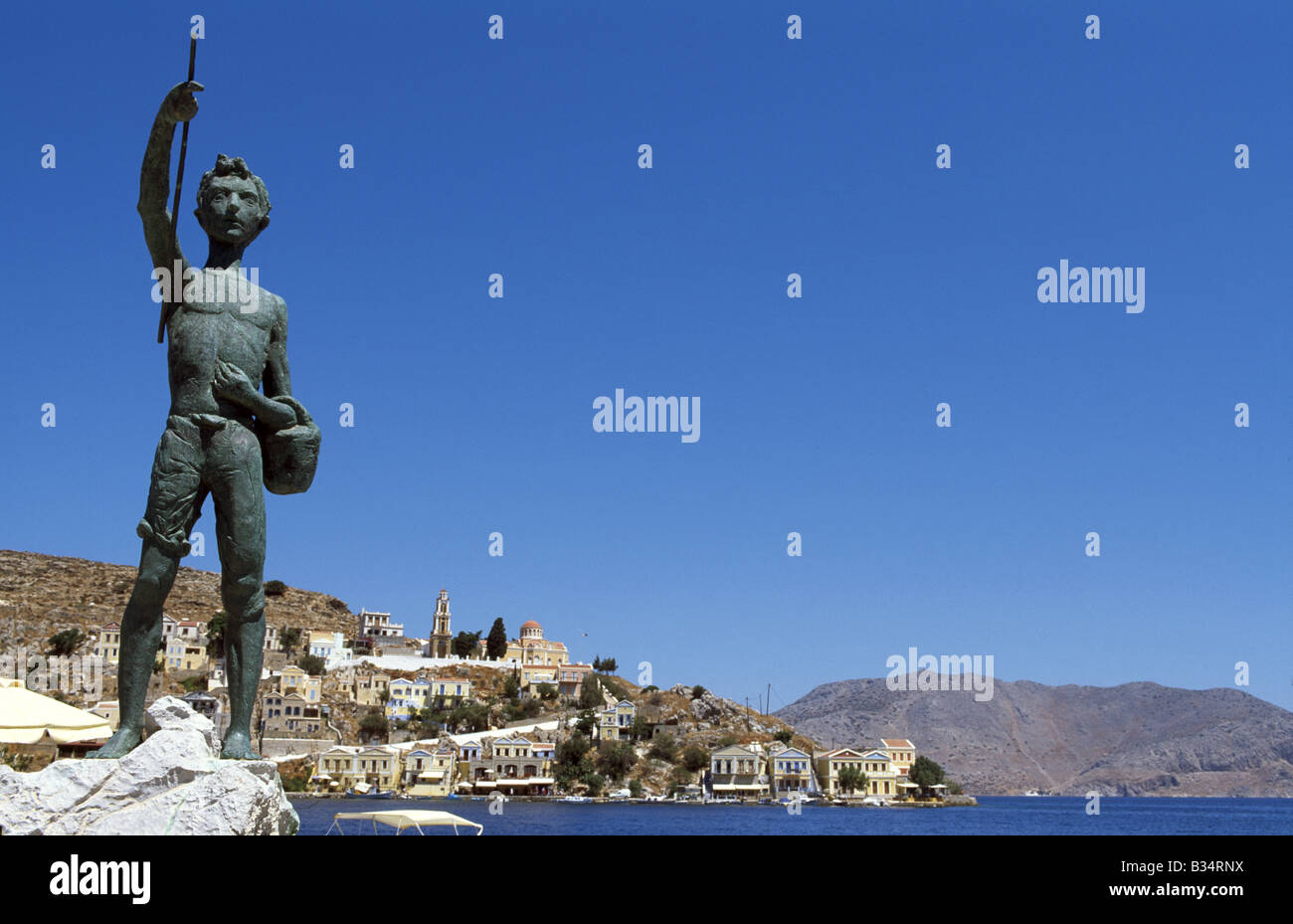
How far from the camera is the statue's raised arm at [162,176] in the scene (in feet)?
19.1

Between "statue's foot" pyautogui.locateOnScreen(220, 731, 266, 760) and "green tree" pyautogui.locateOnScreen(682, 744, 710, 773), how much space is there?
115344 millimetres

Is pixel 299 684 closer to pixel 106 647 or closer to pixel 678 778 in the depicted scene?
pixel 106 647

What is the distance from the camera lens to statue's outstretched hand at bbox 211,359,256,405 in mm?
5926

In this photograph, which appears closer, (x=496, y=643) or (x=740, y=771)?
(x=740, y=771)

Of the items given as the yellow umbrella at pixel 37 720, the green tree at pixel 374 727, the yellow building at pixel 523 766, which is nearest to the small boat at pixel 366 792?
the yellow building at pixel 523 766

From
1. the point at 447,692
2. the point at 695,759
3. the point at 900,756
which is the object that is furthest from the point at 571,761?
the point at 900,756

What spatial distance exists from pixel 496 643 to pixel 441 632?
9951mm

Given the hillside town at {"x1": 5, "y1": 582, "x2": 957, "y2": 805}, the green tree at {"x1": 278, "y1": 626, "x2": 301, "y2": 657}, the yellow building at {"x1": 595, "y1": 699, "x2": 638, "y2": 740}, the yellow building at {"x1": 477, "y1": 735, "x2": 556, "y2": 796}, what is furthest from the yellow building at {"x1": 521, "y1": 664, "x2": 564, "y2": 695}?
the green tree at {"x1": 278, "y1": 626, "x2": 301, "y2": 657}

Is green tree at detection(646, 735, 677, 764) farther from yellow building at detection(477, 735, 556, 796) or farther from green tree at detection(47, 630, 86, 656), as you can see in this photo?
green tree at detection(47, 630, 86, 656)

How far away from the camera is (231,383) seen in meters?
5.92

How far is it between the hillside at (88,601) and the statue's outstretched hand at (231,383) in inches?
4745

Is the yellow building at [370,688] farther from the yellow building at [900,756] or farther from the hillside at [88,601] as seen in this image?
the yellow building at [900,756]
